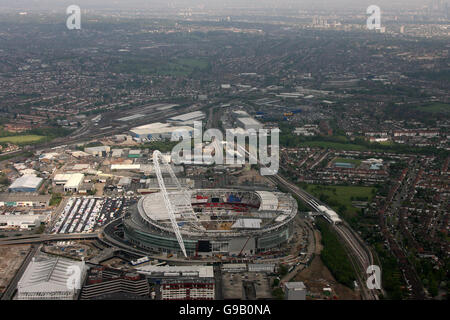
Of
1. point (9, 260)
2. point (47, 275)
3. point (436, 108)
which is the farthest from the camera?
point (436, 108)

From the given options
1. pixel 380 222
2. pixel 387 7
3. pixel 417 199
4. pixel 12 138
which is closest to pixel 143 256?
pixel 380 222

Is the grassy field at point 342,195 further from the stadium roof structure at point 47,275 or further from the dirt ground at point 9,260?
the dirt ground at point 9,260

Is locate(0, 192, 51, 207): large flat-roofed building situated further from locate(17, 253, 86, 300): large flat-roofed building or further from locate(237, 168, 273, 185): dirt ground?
locate(237, 168, 273, 185): dirt ground

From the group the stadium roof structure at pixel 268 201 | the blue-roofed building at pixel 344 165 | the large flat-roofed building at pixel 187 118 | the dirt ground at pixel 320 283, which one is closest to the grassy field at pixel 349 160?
the blue-roofed building at pixel 344 165

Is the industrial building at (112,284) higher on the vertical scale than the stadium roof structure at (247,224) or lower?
lower

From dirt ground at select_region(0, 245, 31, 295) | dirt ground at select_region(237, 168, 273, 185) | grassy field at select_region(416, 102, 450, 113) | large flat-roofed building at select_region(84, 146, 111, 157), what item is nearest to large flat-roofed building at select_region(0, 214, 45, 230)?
dirt ground at select_region(0, 245, 31, 295)

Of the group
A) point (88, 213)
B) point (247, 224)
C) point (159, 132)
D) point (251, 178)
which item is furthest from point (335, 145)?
point (88, 213)

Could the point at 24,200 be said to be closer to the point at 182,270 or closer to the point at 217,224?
the point at 217,224
